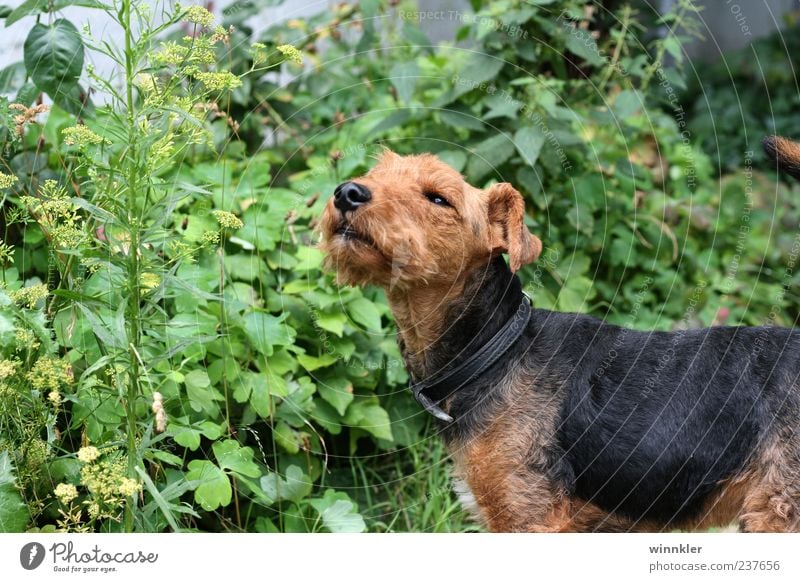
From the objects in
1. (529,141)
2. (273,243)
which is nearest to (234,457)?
(273,243)

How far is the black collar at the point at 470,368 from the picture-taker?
4172mm

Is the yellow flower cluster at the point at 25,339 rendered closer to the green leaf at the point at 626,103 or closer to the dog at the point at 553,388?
the dog at the point at 553,388

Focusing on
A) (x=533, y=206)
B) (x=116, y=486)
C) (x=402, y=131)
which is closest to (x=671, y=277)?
(x=533, y=206)

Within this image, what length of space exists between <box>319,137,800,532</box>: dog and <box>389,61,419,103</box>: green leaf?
183cm

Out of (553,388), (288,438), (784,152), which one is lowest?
(288,438)

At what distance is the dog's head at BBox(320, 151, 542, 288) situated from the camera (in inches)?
155

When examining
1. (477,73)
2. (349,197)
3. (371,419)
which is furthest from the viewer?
(477,73)

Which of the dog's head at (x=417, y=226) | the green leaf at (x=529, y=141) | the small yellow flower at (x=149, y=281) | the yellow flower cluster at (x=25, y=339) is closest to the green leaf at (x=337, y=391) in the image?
the dog's head at (x=417, y=226)

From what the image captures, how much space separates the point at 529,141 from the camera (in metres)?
5.83

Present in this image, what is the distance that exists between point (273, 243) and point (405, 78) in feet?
5.32

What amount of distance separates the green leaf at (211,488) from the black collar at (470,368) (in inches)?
38.6

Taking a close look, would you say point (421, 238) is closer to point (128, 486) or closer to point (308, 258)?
point (308, 258)
